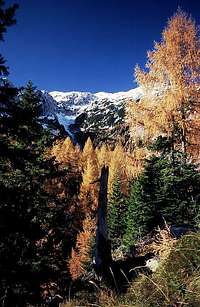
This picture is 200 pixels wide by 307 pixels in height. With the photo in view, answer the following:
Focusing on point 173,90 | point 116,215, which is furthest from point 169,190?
point 116,215

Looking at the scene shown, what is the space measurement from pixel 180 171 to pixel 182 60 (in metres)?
6.20

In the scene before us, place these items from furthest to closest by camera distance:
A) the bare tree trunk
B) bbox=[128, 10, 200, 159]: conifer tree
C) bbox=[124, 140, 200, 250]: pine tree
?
bbox=[124, 140, 200, 250]: pine tree
bbox=[128, 10, 200, 159]: conifer tree
the bare tree trunk

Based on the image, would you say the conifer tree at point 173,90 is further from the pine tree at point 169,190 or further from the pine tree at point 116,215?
the pine tree at point 116,215

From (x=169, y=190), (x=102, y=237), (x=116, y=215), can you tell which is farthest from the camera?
(x=116, y=215)

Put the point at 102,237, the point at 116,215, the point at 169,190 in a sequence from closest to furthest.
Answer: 1. the point at 102,237
2. the point at 169,190
3. the point at 116,215

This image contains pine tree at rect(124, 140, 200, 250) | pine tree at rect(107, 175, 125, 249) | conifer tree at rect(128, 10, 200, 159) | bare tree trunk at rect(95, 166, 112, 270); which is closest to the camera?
bare tree trunk at rect(95, 166, 112, 270)

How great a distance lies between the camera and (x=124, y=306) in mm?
3188

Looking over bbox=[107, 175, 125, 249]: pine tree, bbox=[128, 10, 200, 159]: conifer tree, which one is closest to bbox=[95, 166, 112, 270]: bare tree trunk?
bbox=[128, 10, 200, 159]: conifer tree

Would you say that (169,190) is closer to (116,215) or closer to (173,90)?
(173,90)

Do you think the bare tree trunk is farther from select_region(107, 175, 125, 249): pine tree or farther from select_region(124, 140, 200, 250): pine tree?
select_region(107, 175, 125, 249): pine tree

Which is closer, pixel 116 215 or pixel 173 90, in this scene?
pixel 173 90

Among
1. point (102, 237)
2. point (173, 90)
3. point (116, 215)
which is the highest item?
point (173, 90)

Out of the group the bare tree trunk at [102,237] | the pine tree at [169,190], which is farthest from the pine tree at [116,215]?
the bare tree trunk at [102,237]

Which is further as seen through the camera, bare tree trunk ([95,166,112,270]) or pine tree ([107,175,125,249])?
pine tree ([107,175,125,249])
